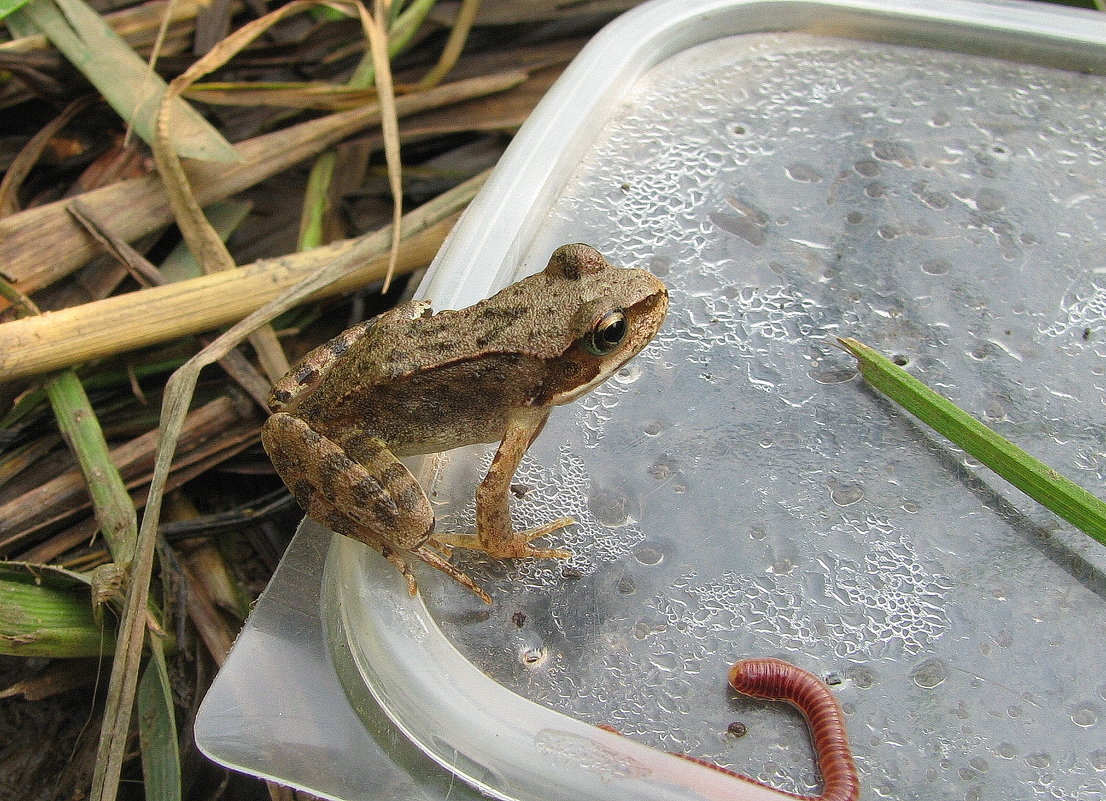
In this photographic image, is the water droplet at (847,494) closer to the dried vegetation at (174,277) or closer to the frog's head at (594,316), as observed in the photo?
the frog's head at (594,316)

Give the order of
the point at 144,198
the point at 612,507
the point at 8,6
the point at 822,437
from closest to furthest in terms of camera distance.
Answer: the point at 612,507 < the point at 822,437 < the point at 8,6 < the point at 144,198

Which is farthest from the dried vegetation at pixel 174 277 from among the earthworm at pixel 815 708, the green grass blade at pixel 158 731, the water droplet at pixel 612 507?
the earthworm at pixel 815 708

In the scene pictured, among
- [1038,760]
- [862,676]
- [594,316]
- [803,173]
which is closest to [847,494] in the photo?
[862,676]

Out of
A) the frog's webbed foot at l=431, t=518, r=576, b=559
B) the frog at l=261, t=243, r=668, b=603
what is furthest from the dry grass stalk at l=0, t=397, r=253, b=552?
the frog's webbed foot at l=431, t=518, r=576, b=559

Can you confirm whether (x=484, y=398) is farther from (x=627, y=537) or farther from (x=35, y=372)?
(x=35, y=372)

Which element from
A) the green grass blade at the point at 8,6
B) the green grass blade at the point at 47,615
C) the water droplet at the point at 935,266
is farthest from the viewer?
the green grass blade at the point at 8,6

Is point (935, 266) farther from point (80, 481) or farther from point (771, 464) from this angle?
point (80, 481)
